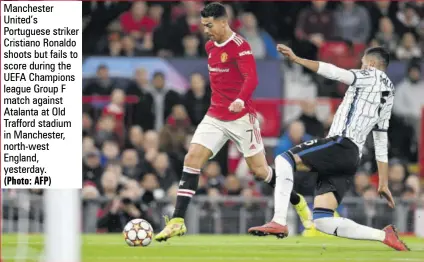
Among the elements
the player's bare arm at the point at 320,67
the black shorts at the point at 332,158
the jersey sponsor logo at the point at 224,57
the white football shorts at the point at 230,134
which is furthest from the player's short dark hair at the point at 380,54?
the white football shorts at the point at 230,134

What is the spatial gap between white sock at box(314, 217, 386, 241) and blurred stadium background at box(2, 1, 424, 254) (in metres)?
4.84

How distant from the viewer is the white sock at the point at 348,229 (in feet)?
40.7

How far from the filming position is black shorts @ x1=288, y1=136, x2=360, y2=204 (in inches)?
493

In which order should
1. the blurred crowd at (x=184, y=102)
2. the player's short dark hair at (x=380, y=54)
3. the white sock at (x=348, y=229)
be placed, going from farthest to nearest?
the blurred crowd at (x=184, y=102)
the player's short dark hair at (x=380, y=54)
the white sock at (x=348, y=229)

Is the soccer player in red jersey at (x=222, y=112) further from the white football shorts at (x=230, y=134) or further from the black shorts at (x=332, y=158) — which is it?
the black shorts at (x=332, y=158)

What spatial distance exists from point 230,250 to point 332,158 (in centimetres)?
146

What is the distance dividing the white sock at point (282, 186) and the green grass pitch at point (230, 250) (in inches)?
16.8

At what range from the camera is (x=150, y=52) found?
66.5 ft

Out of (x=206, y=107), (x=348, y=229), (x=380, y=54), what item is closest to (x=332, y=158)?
(x=348, y=229)

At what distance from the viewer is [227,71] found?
13594 mm

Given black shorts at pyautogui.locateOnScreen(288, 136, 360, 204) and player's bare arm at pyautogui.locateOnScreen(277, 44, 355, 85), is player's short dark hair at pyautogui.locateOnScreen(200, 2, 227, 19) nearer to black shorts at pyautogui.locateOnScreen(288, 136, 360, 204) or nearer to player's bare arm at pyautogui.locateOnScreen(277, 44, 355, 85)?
player's bare arm at pyautogui.locateOnScreen(277, 44, 355, 85)

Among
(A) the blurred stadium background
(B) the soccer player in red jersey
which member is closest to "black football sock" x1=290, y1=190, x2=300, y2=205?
(B) the soccer player in red jersey

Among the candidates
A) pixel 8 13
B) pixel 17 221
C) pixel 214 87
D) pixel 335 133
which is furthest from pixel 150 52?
pixel 8 13

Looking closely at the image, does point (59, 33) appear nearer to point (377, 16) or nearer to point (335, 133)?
point (335, 133)
